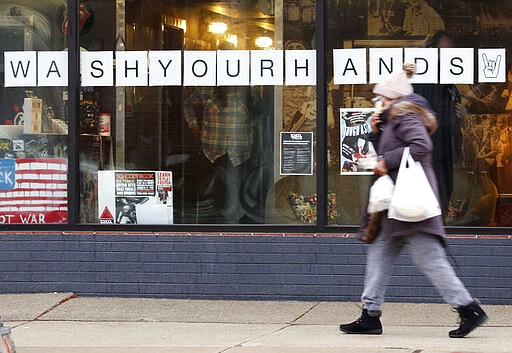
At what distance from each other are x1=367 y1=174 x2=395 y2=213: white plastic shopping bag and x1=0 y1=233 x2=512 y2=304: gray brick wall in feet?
6.24

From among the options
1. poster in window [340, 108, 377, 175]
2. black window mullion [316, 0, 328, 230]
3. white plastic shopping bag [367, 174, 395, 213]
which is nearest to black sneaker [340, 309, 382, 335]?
white plastic shopping bag [367, 174, 395, 213]

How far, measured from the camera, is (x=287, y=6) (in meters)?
8.98

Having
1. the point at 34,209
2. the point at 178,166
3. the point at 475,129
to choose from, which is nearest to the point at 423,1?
the point at 475,129

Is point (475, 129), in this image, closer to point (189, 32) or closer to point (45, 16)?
point (189, 32)

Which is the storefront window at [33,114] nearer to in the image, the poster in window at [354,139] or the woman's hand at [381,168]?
the poster in window at [354,139]

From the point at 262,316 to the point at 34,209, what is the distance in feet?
7.92

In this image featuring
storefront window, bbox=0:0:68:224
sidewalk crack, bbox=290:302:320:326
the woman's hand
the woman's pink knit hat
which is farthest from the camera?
storefront window, bbox=0:0:68:224

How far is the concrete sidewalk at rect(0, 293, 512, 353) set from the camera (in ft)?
22.8

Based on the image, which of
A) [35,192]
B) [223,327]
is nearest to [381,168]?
[223,327]

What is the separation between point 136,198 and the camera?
30.0 feet

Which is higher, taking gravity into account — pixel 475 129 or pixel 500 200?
pixel 475 129

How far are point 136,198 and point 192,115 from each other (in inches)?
35.3

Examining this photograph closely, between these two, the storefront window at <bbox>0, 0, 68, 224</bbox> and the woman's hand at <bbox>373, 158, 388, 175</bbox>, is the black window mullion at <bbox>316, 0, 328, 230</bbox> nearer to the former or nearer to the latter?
the woman's hand at <bbox>373, 158, 388, 175</bbox>

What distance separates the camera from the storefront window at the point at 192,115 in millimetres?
9000
